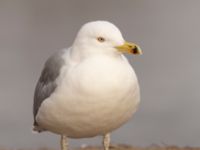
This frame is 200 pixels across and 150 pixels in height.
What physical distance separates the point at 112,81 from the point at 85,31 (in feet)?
0.60

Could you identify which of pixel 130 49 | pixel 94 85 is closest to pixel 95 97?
pixel 94 85

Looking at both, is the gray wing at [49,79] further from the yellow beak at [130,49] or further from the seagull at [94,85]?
the yellow beak at [130,49]

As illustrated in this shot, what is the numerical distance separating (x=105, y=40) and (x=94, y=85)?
0.15 metres

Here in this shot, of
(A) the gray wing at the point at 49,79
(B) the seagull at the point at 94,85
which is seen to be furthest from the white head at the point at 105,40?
(A) the gray wing at the point at 49,79

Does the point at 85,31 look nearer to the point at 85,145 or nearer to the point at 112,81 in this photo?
the point at 112,81

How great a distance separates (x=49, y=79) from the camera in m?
1.96

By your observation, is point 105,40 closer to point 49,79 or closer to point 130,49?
point 130,49

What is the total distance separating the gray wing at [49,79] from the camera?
190cm

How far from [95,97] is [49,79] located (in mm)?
256

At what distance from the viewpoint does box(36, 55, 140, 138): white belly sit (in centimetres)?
176

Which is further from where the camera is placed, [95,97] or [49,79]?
[49,79]

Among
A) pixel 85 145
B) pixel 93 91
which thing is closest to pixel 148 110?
pixel 85 145

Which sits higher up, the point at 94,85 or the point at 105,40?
the point at 105,40

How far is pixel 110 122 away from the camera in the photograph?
1.84m
